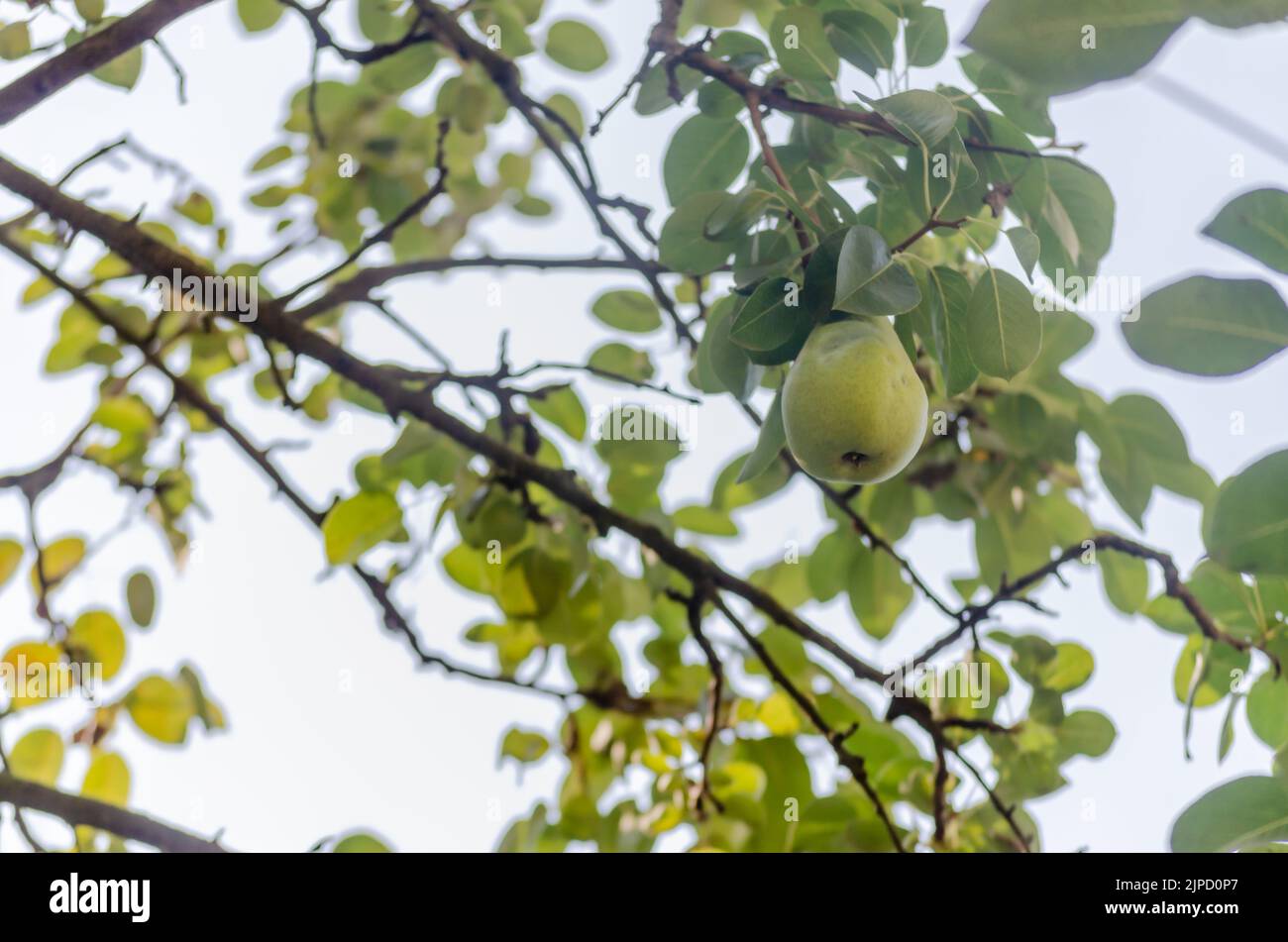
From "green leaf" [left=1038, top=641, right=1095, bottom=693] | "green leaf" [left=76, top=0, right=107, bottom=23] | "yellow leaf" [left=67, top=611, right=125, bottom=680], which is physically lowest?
"green leaf" [left=1038, top=641, right=1095, bottom=693]

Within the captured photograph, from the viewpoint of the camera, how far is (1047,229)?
1067 mm

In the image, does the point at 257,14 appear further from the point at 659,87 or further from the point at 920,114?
the point at 920,114

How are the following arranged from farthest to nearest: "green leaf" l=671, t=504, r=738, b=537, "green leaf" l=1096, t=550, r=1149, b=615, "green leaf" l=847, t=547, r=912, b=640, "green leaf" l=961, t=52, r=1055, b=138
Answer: "green leaf" l=671, t=504, r=738, b=537 → "green leaf" l=847, t=547, r=912, b=640 → "green leaf" l=1096, t=550, r=1149, b=615 → "green leaf" l=961, t=52, r=1055, b=138

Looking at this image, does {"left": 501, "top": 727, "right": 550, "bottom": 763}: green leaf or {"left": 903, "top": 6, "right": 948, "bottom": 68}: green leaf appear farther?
{"left": 501, "top": 727, "right": 550, "bottom": 763}: green leaf

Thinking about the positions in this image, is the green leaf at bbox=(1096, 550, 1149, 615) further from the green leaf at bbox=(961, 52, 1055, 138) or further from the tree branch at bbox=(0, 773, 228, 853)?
the tree branch at bbox=(0, 773, 228, 853)

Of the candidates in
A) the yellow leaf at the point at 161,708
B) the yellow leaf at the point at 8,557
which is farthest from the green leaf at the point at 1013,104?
the yellow leaf at the point at 8,557

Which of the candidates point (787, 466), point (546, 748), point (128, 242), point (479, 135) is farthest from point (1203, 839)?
Answer: point (479, 135)

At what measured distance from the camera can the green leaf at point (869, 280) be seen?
789mm

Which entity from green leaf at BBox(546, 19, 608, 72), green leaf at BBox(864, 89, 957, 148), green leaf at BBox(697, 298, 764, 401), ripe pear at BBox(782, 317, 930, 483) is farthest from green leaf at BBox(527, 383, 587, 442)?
green leaf at BBox(864, 89, 957, 148)

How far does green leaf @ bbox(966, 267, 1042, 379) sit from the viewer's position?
0.87 metres

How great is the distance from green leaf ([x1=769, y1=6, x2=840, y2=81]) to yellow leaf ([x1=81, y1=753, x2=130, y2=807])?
1398mm

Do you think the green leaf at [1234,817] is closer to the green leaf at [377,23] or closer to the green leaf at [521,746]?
the green leaf at [521,746]

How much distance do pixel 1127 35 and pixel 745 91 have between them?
1.62ft
